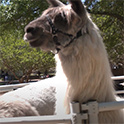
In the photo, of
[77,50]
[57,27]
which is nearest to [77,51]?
[77,50]

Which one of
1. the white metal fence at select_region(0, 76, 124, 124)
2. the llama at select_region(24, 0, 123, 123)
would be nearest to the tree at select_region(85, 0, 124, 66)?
the llama at select_region(24, 0, 123, 123)

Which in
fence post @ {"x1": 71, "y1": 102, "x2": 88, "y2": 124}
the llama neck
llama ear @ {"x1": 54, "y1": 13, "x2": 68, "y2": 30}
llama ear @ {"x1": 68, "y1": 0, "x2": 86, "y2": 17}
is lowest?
fence post @ {"x1": 71, "y1": 102, "x2": 88, "y2": 124}

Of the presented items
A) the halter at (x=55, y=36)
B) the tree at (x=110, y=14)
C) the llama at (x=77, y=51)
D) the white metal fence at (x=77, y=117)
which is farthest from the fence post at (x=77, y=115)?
the tree at (x=110, y=14)

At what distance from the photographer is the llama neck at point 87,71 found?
156 cm

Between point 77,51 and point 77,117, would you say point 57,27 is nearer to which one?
point 77,51

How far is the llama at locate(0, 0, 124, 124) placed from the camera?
156cm

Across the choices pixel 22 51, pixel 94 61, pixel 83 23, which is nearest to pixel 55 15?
pixel 83 23

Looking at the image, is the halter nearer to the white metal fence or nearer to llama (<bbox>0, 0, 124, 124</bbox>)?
llama (<bbox>0, 0, 124, 124</bbox>)

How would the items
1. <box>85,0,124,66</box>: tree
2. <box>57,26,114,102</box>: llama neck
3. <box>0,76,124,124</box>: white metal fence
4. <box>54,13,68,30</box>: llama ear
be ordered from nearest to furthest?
<box>0,76,124,124</box>: white metal fence < <box>57,26,114,102</box>: llama neck < <box>54,13,68,30</box>: llama ear < <box>85,0,124,66</box>: tree

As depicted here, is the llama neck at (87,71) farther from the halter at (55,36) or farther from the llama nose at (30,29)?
the llama nose at (30,29)

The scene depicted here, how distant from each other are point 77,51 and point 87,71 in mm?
211

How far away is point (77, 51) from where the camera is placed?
1.59 m

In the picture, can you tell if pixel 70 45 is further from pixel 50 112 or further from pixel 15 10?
pixel 15 10

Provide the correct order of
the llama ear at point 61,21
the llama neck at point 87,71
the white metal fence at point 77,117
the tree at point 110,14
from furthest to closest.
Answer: the tree at point 110,14 → the llama ear at point 61,21 → the llama neck at point 87,71 → the white metal fence at point 77,117
